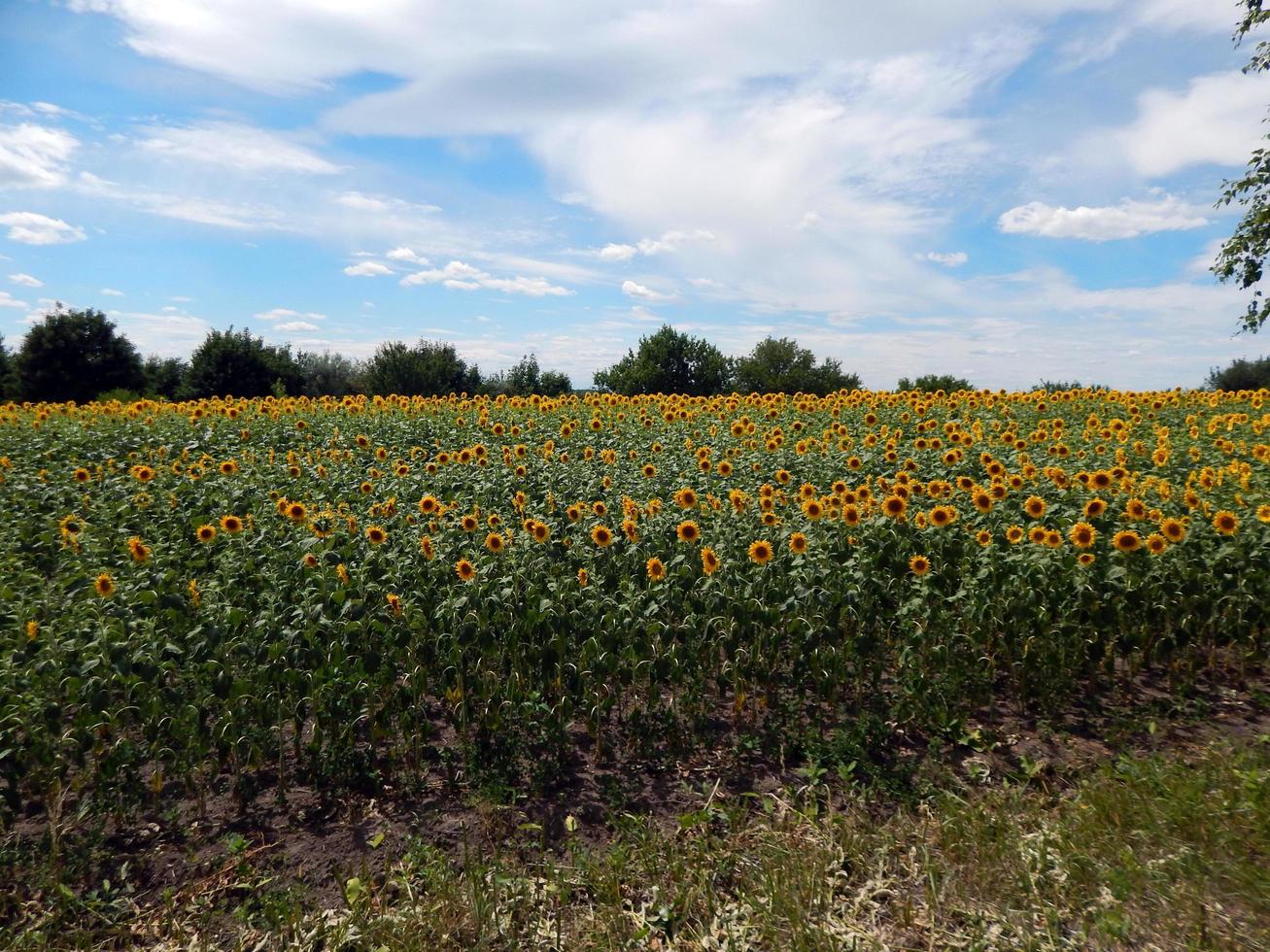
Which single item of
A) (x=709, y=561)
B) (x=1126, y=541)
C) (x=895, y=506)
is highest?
(x=895, y=506)

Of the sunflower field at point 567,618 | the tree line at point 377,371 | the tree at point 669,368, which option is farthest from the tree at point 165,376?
the sunflower field at point 567,618

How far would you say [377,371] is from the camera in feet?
125

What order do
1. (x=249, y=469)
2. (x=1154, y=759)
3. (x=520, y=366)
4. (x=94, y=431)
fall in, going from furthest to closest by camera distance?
(x=520, y=366)
(x=94, y=431)
(x=249, y=469)
(x=1154, y=759)

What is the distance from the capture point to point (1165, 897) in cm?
293

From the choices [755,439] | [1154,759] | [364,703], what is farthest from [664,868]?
[755,439]

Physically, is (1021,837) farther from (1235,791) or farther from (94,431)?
(94,431)

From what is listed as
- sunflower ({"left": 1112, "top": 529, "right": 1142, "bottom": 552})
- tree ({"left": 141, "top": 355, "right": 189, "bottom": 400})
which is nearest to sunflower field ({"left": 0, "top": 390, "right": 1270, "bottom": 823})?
sunflower ({"left": 1112, "top": 529, "right": 1142, "bottom": 552})

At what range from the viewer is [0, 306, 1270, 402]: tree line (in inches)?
1479

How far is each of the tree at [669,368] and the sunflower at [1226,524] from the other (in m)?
32.1

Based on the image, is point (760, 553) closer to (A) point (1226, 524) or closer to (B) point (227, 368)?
(A) point (1226, 524)

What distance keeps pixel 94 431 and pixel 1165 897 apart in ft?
42.2

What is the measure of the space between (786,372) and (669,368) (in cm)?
835

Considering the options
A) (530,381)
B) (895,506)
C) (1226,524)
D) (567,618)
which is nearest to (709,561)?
(567,618)

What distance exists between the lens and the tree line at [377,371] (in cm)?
3756
